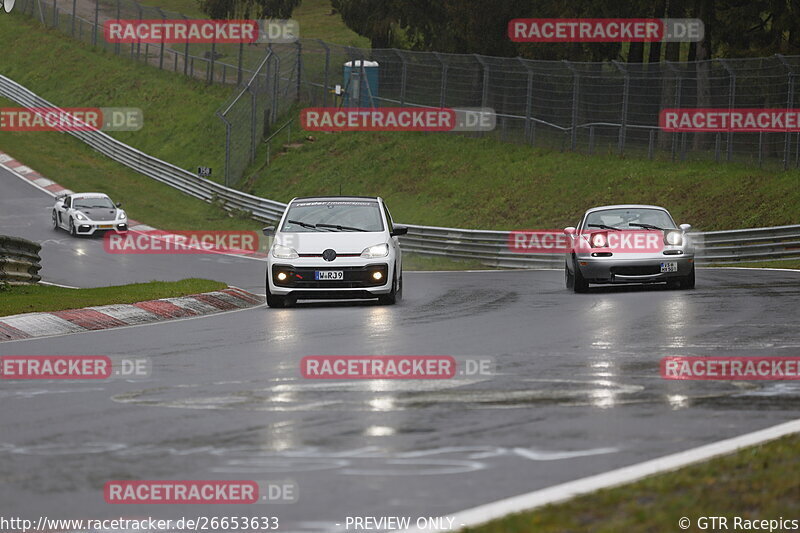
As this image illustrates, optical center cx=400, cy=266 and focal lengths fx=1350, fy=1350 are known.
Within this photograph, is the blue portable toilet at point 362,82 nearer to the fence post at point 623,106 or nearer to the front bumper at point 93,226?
the fence post at point 623,106

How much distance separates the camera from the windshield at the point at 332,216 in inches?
759

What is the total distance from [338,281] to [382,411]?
32.3 ft

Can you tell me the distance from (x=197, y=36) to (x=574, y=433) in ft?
197

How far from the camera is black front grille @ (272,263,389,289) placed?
1834cm

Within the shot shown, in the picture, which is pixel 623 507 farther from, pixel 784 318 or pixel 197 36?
pixel 197 36

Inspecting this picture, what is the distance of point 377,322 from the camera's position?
15.6m

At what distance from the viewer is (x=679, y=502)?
5.48 meters

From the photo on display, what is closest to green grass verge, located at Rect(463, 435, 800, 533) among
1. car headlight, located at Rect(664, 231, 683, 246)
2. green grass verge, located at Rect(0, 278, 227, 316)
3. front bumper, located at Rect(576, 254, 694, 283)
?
green grass verge, located at Rect(0, 278, 227, 316)

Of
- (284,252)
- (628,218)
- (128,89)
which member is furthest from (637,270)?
(128,89)

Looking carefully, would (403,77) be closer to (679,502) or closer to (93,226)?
(93,226)

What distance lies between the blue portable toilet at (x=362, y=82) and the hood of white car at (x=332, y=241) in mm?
29502

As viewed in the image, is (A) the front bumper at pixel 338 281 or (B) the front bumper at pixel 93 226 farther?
(B) the front bumper at pixel 93 226

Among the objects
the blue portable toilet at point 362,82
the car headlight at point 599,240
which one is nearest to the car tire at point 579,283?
the car headlight at point 599,240

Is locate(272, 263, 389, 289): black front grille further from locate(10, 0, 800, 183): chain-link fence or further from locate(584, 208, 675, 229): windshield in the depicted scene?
locate(10, 0, 800, 183): chain-link fence
